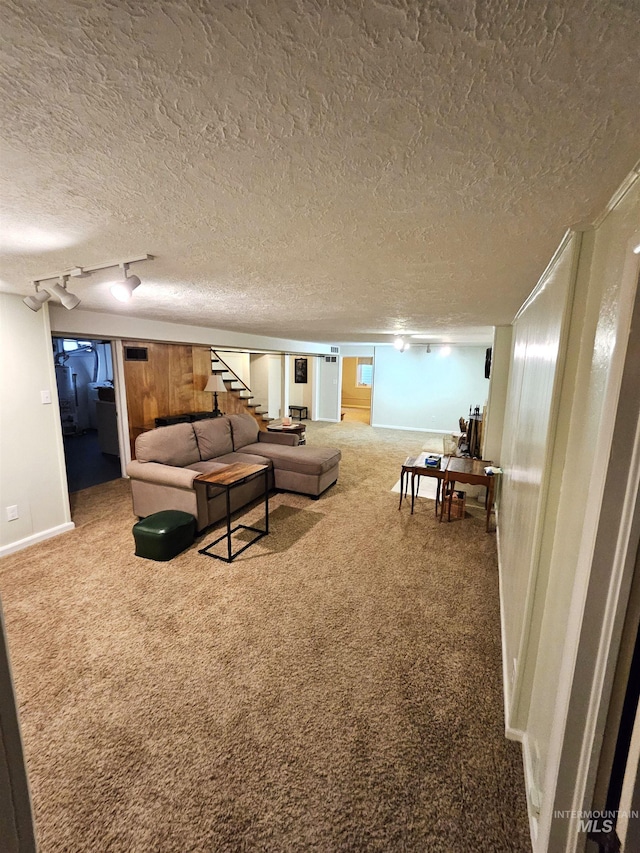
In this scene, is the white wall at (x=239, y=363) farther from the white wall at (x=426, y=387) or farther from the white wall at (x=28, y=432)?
the white wall at (x=28, y=432)

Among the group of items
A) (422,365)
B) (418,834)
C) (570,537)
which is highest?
(422,365)

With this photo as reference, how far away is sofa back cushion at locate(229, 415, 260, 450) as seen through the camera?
193 inches

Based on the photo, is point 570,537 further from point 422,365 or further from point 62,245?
point 422,365

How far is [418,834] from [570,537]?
122cm

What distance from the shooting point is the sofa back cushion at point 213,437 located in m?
4.35

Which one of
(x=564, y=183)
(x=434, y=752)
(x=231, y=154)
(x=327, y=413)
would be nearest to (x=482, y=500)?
(x=434, y=752)

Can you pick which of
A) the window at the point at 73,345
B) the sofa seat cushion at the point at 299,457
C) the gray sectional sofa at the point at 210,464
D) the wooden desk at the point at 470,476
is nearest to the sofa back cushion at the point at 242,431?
the gray sectional sofa at the point at 210,464

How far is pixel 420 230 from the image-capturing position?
4.47 ft

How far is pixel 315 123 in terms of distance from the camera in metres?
0.77

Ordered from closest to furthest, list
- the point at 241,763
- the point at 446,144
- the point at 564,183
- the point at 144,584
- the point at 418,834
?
the point at 446,144 → the point at 564,183 → the point at 418,834 → the point at 241,763 → the point at 144,584

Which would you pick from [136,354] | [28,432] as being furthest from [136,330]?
[28,432]

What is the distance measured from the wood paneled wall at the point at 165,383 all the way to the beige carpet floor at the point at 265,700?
98.5 inches

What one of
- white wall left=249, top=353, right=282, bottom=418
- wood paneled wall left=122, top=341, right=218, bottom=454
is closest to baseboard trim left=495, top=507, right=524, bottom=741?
wood paneled wall left=122, top=341, right=218, bottom=454

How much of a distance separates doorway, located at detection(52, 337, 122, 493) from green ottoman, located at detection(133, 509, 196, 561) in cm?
354
